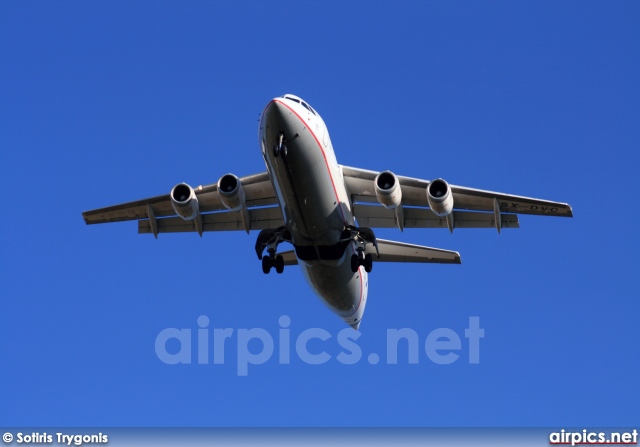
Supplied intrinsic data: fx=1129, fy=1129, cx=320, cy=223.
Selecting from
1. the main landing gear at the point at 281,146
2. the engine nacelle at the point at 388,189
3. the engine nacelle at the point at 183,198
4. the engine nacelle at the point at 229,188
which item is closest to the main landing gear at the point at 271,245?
the engine nacelle at the point at 229,188

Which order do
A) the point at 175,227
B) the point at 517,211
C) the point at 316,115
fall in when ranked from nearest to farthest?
the point at 316,115 → the point at 517,211 → the point at 175,227

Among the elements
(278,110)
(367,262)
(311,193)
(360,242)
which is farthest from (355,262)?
(278,110)

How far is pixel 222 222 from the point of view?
29.7 metres

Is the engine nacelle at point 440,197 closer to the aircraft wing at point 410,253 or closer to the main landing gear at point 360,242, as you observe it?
the main landing gear at point 360,242

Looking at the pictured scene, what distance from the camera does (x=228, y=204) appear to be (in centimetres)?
2689

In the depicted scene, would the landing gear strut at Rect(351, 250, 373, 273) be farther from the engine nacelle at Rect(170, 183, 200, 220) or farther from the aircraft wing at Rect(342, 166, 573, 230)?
the engine nacelle at Rect(170, 183, 200, 220)

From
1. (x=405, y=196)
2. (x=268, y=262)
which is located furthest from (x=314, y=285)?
(x=405, y=196)

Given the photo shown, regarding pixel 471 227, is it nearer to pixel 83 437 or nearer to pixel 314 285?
pixel 314 285

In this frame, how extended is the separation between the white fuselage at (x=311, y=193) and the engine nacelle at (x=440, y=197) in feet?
6.76

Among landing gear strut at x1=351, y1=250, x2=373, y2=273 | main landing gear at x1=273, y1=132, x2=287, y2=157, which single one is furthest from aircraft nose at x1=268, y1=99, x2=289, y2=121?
landing gear strut at x1=351, y1=250, x2=373, y2=273

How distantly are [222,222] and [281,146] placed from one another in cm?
637

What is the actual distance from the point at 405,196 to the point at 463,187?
4.83ft

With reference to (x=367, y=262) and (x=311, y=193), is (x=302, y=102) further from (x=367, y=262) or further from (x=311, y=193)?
(x=367, y=262)

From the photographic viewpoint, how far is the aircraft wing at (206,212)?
1117 inches
